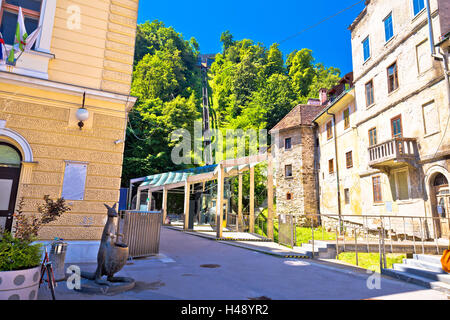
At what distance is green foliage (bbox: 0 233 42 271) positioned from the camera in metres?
3.85

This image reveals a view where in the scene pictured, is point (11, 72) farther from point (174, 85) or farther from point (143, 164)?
point (174, 85)

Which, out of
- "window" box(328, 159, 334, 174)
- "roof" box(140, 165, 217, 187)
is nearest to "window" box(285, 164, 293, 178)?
"window" box(328, 159, 334, 174)

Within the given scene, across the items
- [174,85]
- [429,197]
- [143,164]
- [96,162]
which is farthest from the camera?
[174,85]

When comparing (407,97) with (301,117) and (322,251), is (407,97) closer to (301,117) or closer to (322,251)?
(322,251)

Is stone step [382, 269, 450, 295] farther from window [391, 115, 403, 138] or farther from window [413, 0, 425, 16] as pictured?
window [413, 0, 425, 16]

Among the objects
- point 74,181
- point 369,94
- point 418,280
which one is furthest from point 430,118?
point 74,181

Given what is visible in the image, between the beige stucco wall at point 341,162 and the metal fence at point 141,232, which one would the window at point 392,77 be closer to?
the beige stucco wall at point 341,162

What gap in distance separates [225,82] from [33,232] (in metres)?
58.2

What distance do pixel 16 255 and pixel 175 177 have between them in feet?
54.1

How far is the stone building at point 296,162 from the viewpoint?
28.3 meters

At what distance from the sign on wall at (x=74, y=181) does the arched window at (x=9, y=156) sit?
1.28 m

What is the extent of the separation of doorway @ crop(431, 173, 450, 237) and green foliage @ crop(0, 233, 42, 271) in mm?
15871

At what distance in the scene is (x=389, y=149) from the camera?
15711 millimetres
